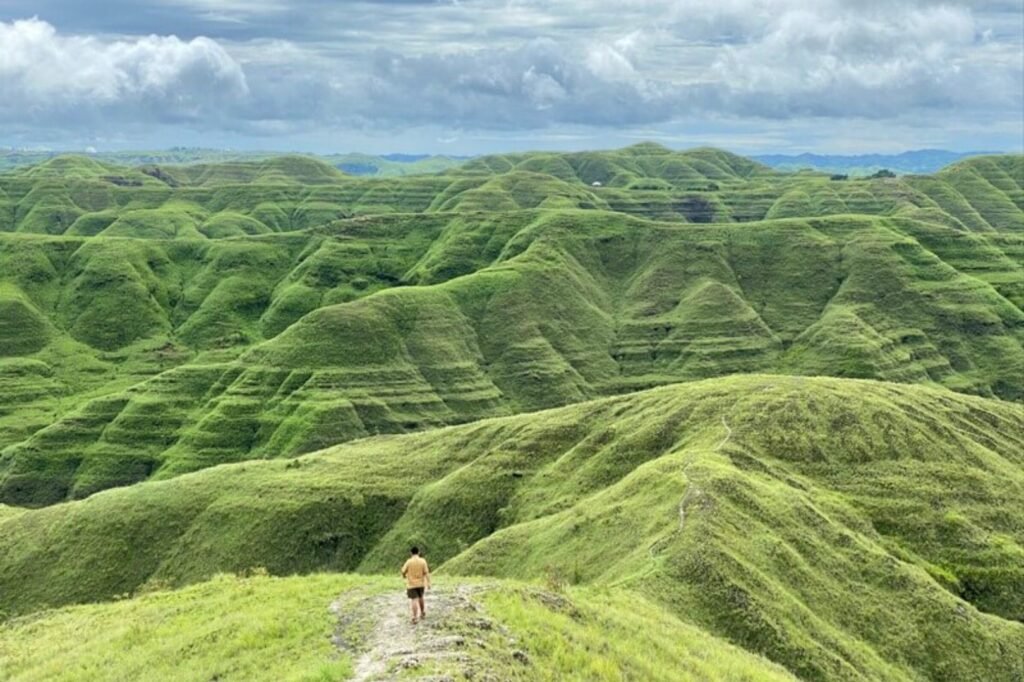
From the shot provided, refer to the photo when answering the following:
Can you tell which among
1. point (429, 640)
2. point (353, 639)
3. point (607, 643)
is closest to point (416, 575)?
point (429, 640)

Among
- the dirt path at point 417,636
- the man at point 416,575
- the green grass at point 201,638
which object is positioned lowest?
the green grass at point 201,638

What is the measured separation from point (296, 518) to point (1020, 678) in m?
77.3

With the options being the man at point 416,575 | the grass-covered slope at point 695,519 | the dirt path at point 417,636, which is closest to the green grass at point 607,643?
the dirt path at point 417,636

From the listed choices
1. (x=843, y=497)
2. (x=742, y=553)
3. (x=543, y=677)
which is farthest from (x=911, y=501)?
(x=543, y=677)

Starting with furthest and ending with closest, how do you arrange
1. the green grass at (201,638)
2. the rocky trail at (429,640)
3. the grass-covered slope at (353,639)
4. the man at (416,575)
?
the green grass at (201,638), the man at (416,575), the grass-covered slope at (353,639), the rocky trail at (429,640)

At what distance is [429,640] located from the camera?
111 ft

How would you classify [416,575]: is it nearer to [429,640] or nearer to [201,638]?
[429,640]

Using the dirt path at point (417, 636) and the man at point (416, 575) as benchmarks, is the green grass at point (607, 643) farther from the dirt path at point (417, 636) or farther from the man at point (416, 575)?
the man at point (416, 575)

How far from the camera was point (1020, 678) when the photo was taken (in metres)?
66.7

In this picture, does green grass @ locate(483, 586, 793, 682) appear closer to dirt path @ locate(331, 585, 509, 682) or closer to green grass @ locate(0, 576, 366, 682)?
dirt path @ locate(331, 585, 509, 682)

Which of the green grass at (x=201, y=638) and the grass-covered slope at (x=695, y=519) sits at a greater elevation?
the green grass at (x=201, y=638)

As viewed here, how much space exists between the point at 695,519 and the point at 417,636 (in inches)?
1579

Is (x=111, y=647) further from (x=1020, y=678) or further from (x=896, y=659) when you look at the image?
(x=1020, y=678)

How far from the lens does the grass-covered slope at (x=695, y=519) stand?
65875 millimetres
